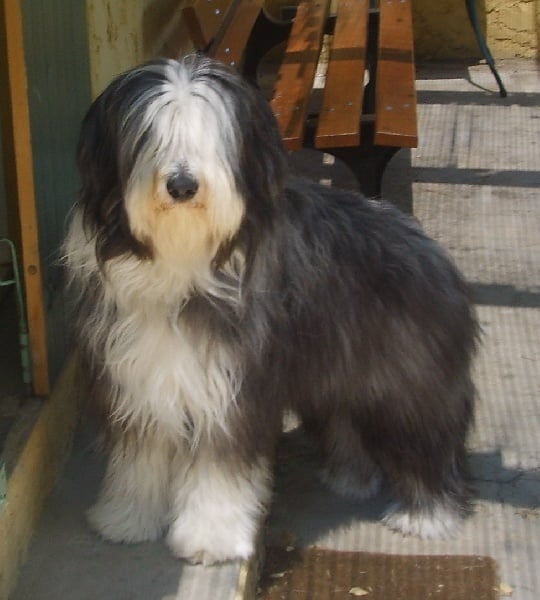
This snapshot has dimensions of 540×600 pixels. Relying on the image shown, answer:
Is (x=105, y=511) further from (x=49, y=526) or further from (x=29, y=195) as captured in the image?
(x=29, y=195)

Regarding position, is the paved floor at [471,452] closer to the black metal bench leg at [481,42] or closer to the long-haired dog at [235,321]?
the long-haired dog at [235,321]

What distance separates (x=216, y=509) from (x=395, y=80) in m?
2.38

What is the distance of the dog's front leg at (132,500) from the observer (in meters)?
2.96

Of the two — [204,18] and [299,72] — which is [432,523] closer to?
[299,72]

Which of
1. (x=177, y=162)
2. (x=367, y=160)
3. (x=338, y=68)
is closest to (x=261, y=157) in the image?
(x=177, y=162)

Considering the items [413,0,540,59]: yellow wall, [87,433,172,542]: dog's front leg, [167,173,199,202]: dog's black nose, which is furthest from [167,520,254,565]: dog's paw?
[413,0,540,59]: yellow wall

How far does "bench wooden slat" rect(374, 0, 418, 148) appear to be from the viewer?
4043mm

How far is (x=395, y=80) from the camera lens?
4.68m

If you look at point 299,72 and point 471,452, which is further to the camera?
point 299,72

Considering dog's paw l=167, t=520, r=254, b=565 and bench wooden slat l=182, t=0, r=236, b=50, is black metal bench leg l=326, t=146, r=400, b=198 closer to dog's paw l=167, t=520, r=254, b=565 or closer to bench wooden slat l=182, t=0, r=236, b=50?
bench wooden slat l=182, t=0, r=236, b=50

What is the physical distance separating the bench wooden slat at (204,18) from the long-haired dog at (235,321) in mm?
2331

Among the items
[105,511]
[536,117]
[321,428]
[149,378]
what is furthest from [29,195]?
[536,117]

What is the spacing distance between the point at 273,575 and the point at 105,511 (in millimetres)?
506

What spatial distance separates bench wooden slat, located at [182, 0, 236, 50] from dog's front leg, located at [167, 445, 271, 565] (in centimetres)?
278
